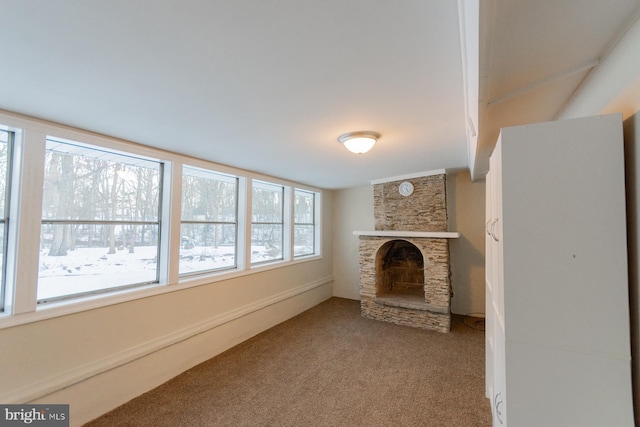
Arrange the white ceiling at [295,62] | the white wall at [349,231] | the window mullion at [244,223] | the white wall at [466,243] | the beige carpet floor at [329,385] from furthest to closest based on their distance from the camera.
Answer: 1. the white wall at [349,231]
2. the white wall at [466,243]
3. the window mullion at [244,223]
4. the beige carpet floor at [329,385]
5. the white ceiling at [295,62]

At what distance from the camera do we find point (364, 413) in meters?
2.15

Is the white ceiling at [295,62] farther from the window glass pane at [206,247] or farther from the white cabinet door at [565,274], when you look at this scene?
the window glass pane at [206,247]

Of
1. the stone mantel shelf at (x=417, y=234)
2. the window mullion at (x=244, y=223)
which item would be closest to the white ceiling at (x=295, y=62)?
the window mullion at (x=244, y=223)

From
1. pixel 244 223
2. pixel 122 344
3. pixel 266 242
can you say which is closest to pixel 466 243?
pixel 266 242

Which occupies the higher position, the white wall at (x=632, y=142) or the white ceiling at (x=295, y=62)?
the white ceiling at (x=295, y=62)

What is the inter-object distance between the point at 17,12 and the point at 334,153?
2.41 metres

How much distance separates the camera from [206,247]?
11.1 feet

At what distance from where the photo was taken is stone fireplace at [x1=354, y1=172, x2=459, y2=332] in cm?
390

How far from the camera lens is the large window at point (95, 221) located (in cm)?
212

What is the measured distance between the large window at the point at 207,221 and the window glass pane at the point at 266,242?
381mm

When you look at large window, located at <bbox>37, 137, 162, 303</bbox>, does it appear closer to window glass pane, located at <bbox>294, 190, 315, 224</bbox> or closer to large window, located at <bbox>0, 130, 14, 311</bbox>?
large window, located at <bbox>0, 130, 14, 311</bbox>

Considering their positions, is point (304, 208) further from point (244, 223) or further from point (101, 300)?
point (101, 300)

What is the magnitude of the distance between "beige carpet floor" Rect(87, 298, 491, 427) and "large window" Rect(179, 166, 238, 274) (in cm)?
114

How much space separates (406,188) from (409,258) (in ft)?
4.50
